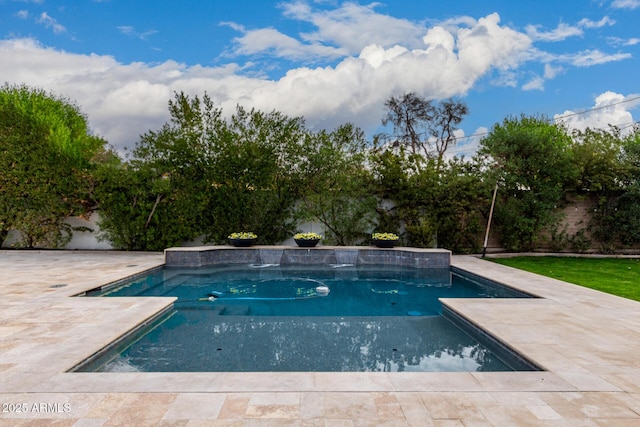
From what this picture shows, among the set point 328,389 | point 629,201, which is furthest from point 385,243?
point 328,389

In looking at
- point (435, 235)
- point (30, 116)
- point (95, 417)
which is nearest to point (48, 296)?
point (95, 417)

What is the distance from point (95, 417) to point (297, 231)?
395 inches

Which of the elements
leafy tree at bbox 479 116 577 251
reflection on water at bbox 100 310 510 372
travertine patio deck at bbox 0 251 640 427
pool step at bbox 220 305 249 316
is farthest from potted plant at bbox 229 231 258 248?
leafy tree at bbox 479 116 577 251

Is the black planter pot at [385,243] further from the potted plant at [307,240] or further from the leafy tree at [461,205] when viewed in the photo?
the leafy tree at [461,205]

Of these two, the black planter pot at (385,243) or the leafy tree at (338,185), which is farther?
the leafy tree at (338,185)

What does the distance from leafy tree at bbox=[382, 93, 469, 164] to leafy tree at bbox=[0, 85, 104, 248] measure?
1466 centimetres

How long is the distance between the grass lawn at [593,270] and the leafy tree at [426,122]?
1035cm

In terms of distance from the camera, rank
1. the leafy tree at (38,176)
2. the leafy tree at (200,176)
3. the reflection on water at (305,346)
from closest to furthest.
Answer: the reflection on water at (305,346), the leafy tree at (38,176), the leafy tree at (200,176)

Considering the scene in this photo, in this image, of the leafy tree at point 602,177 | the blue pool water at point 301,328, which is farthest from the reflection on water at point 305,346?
the leafy tree at point 602,177

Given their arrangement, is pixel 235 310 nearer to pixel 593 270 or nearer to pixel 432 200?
pixel 432 200

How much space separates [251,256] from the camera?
10.6 meters

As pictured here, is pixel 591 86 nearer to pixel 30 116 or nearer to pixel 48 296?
pixel 48 296

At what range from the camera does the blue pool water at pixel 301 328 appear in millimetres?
3566

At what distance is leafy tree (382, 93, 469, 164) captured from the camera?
67.2ft
